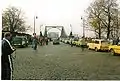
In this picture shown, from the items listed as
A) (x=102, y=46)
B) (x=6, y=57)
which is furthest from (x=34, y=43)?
(x=102, y=46)

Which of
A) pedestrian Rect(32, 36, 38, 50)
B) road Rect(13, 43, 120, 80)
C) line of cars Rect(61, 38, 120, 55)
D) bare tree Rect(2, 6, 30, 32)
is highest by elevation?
bare tree Rect(2, 6, 30, 32)

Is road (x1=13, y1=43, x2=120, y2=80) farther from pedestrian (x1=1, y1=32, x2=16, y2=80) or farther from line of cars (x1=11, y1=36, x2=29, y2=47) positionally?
pedestrian (x1=1, y1=32, x2=16, y2=80)

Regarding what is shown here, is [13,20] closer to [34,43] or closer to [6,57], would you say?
[34,43]

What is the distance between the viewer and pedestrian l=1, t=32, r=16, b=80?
3758mm

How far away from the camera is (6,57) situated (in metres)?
3.84

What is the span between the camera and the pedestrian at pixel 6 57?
3.76m

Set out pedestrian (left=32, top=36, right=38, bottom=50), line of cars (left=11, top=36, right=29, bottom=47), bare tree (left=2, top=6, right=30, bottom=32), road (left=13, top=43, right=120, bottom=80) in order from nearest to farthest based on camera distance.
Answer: road (left=13, top=43, right=120, bottom=80) → bare tree (left=2, top=6, right=30, bottom=32) → line of cars (left=11, top=36, right=29, bottom=47) → pedestrian (left=32, top=36, right=38, bottom=50)

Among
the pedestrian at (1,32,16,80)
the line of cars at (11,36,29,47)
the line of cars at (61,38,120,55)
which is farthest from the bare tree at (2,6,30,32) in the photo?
the line of cars at (61,38,120,55)

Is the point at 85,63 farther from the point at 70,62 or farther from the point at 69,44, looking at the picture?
the point at 69,44

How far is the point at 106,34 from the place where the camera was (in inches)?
240

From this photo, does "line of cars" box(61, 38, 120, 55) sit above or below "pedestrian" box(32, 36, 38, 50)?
below

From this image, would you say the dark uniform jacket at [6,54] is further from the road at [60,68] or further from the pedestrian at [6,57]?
the road at [60,68]

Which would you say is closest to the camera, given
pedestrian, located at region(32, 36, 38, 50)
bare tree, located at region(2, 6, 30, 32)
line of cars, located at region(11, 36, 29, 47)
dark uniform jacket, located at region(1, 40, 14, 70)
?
dark uniform jacket, located at region(1, 40, 14, 70)

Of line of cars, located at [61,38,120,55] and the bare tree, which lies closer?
the bare tree
